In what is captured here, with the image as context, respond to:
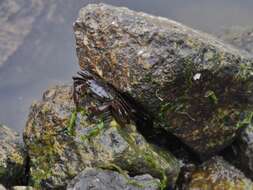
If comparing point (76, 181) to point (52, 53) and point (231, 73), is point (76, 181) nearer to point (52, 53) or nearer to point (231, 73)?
point (231, 73)

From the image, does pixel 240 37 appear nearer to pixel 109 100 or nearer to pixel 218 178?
pixel 218 178

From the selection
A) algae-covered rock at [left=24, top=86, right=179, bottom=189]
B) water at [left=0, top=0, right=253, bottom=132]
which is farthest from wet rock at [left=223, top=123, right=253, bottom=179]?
water at [left=0, top=0, right=253, bottom=132]

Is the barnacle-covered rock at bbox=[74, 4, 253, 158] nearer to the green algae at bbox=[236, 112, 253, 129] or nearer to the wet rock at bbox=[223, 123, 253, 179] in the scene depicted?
the green algae at bbox=[236, 112, 253, 129]

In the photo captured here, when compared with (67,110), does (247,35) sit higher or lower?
higher

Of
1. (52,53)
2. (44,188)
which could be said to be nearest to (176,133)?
(44,188)

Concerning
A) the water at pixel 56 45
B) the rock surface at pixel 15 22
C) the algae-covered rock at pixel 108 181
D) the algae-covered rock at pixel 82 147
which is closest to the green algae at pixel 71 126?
the algae-covered rock at pixel 82 147

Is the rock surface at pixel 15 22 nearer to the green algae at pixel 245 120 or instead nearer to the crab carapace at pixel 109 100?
the crab carapace at pixel 109 100
